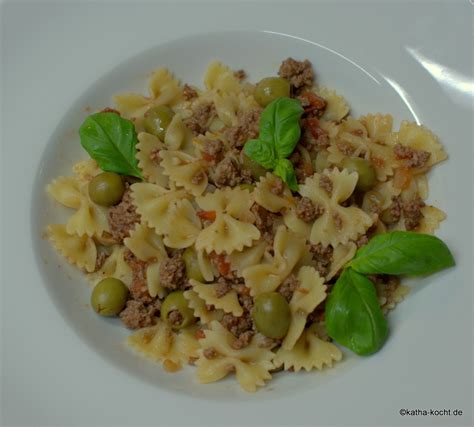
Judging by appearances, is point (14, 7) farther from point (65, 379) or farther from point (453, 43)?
point (453, 43)

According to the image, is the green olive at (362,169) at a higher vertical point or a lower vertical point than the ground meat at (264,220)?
higher

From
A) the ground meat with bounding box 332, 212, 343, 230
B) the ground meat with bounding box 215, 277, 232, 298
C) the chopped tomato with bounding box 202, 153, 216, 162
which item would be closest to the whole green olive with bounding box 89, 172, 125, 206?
the chopped tomato with bounding box 202, 153, 216, 162

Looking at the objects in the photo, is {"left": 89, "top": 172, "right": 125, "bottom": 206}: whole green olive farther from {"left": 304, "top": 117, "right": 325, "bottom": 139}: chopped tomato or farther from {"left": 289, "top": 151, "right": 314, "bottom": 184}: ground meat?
{"left": 304, "top": 117, "right": 325, "bottom": 139}: chopped tomato

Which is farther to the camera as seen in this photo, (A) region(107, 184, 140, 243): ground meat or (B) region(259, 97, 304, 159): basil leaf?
(A) region(107, 184, 140, 243): ground meat

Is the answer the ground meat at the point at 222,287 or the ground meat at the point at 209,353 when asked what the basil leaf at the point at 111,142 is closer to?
the ground meat at the point at 222,287

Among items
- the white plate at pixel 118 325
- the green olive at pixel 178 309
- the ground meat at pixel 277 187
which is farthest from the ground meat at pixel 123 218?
the ground meat at pixel 277 187

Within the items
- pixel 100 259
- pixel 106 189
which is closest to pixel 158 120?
pixel 106 189
